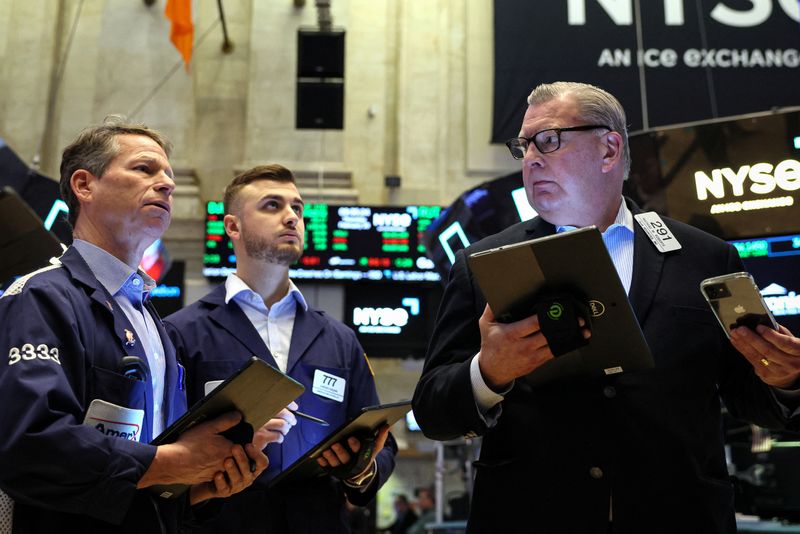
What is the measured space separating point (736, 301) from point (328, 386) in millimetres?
1977

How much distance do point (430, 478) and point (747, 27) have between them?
784 cm

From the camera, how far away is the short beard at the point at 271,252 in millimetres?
3984

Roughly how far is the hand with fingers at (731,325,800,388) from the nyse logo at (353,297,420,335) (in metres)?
8.27

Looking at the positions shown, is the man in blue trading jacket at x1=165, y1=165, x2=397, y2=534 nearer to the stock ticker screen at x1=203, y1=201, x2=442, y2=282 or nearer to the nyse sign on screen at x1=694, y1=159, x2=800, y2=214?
the nyse sign on screen at x1=694, y1=159, x2=800, y2=214

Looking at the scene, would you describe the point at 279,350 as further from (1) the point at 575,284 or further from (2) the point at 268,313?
(1) the point at 575,284

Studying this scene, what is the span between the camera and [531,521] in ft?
7.38

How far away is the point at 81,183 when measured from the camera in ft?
9.35

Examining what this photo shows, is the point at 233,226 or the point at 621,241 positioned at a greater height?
the point at 233,226

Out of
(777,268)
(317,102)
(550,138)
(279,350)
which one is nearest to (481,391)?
(550,138)

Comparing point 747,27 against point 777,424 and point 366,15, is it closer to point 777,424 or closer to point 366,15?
point 366,15

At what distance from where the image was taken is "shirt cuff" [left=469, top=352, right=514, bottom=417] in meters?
2.24

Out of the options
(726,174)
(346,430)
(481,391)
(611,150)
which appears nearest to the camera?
(481,391)

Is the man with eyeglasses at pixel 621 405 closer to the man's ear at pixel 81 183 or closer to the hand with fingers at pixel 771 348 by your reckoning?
the hand with fingers at pixel 771 348

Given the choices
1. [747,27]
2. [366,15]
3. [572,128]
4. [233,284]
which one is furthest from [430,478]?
[572,128]
